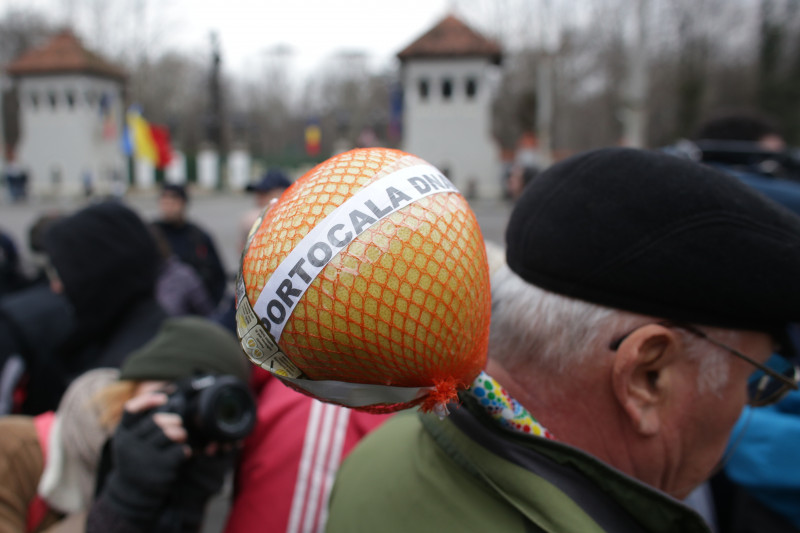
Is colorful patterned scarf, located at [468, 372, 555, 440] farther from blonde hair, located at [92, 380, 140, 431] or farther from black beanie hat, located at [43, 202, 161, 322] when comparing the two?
black beanie hat, located at [43, 202, 161, 322]

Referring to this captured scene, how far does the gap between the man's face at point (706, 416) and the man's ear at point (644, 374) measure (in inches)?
1.8

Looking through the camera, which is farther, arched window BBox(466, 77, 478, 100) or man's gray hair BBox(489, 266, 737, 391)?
arched window BBox(466, 77, 478, 100)

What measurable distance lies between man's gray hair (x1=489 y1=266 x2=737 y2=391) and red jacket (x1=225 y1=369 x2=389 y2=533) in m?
0.66

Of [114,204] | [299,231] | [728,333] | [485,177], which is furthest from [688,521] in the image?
[485,177]

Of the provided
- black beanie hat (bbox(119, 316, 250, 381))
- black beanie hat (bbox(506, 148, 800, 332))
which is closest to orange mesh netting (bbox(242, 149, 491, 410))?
black beanie hat (bbox(506, 148, 800, 332))

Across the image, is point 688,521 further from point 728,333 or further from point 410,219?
point 410,219

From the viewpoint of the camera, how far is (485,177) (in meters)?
25.7

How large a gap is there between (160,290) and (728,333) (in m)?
3.48

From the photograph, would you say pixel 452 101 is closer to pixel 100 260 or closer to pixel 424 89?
pixel 424 89

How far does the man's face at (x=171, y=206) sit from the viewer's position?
207 inches

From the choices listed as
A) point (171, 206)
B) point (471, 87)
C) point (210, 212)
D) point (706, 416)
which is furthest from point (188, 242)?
point (471, 87)

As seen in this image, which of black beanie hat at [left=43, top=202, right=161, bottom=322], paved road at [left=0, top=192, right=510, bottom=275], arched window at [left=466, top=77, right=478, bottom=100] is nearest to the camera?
black beanie hat at [left=43, top=202, right=161, bottom=322]

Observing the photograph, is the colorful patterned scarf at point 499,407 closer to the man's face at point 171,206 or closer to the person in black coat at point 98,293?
the person in black coat at point 98,293

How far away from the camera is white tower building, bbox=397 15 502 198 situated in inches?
955
